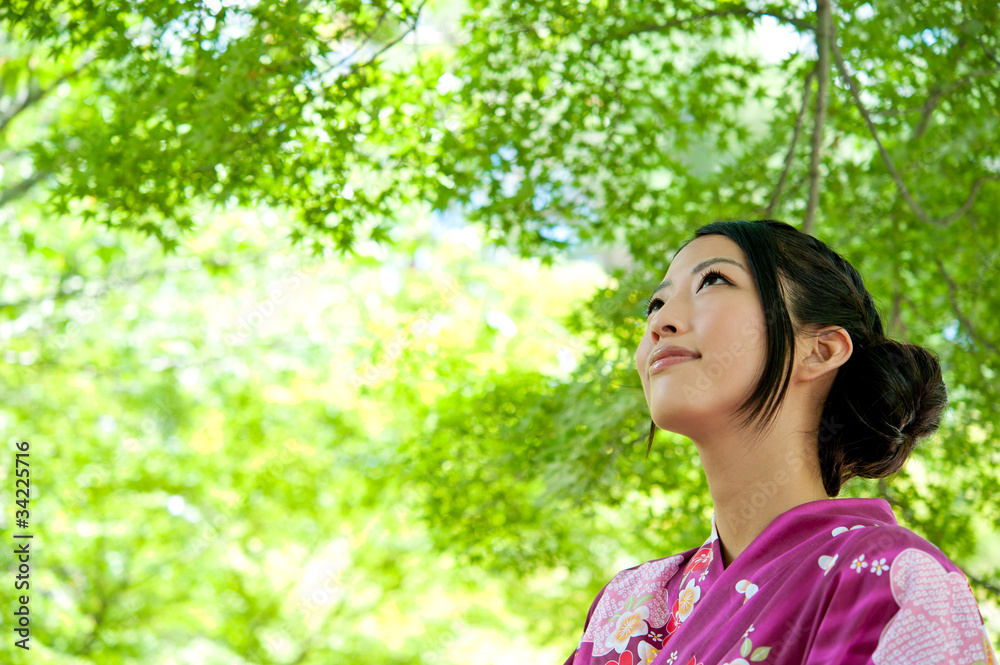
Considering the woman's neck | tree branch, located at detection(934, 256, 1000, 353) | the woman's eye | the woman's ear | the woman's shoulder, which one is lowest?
tree branch, located at detection(934, 256, 1000, 353)

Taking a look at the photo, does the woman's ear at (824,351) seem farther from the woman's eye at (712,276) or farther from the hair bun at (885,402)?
the woman's eye at (712,276)

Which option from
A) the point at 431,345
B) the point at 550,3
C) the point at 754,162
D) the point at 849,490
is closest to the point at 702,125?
the point at 754,162

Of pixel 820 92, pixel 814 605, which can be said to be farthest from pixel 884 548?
pixel 820 92

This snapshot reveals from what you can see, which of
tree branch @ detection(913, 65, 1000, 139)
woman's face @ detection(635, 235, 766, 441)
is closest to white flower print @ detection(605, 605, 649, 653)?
woman's face @ detection(635, 235, 766, 441)

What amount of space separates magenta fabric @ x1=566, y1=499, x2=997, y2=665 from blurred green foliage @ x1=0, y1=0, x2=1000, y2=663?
1440 millimetres

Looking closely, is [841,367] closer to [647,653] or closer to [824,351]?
[824,351]

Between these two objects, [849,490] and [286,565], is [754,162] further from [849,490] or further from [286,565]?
[286,565]

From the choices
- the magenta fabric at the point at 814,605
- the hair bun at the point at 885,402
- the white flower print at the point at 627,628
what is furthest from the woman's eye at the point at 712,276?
the white flower print at the point at 627,628

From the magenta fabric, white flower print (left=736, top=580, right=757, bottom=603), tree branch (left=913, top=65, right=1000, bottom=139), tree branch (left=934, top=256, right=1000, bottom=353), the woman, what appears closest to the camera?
the magenta fabric

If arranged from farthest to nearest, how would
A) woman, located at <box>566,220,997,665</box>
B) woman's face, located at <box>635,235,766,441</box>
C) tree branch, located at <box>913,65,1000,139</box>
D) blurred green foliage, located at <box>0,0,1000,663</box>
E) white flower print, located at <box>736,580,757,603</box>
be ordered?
tree branch, located at <box>913,65,1000,139</box>
blurred green foliage, located at <box>0,0,1000,663</box>
woman's face, located at <box>635,235,766,441</box>
white flower print, located at <box>736,580,757,603</box>
woman, located at <box>566,220,997,665</box>

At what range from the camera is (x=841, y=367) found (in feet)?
4.23

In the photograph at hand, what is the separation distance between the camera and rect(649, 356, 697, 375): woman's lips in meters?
1.20

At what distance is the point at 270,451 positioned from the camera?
232 inches

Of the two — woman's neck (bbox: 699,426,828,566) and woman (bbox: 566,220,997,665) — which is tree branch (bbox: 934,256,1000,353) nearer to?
woman (bbox: 566,220,997,665)
